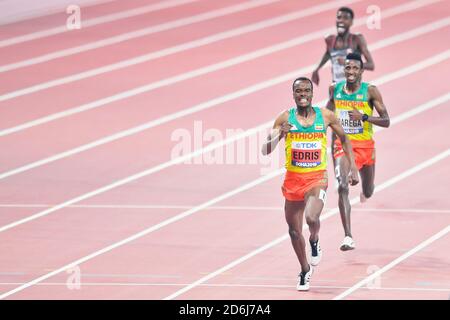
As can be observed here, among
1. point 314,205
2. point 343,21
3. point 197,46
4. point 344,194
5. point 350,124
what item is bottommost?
point 314,205

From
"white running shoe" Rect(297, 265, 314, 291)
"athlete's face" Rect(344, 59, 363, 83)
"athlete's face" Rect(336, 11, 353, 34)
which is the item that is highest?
"athlete's face" Rect(336, 11, 353, 34)

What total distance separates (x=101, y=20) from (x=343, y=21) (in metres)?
11.2

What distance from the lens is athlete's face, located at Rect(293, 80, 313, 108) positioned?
12633 millimetres

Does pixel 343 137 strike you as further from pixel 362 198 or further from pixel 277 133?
pixel 362 198

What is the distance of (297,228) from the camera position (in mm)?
12789

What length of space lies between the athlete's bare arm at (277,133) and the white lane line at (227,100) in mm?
6224

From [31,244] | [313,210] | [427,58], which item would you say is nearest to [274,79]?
[427,58]

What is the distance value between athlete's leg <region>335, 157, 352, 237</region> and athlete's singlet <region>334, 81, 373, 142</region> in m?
0.47

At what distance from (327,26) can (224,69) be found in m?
3.25

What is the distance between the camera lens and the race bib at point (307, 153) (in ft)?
42.2

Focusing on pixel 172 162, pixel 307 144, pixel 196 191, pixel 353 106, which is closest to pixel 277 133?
pixel 307 144

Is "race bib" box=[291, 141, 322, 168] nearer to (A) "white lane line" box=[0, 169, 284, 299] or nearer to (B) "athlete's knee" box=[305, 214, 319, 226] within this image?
(B) "athlete's knee" box=[305, 214, 319, 226]

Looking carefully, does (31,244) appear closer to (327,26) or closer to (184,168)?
(184,168)

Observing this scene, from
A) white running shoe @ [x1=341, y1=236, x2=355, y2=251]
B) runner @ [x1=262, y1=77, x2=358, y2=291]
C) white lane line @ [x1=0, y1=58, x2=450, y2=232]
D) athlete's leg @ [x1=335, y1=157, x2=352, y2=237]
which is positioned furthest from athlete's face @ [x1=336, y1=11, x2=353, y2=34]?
runner @ [x1=262, y1=77, x2=358, y2=291]
